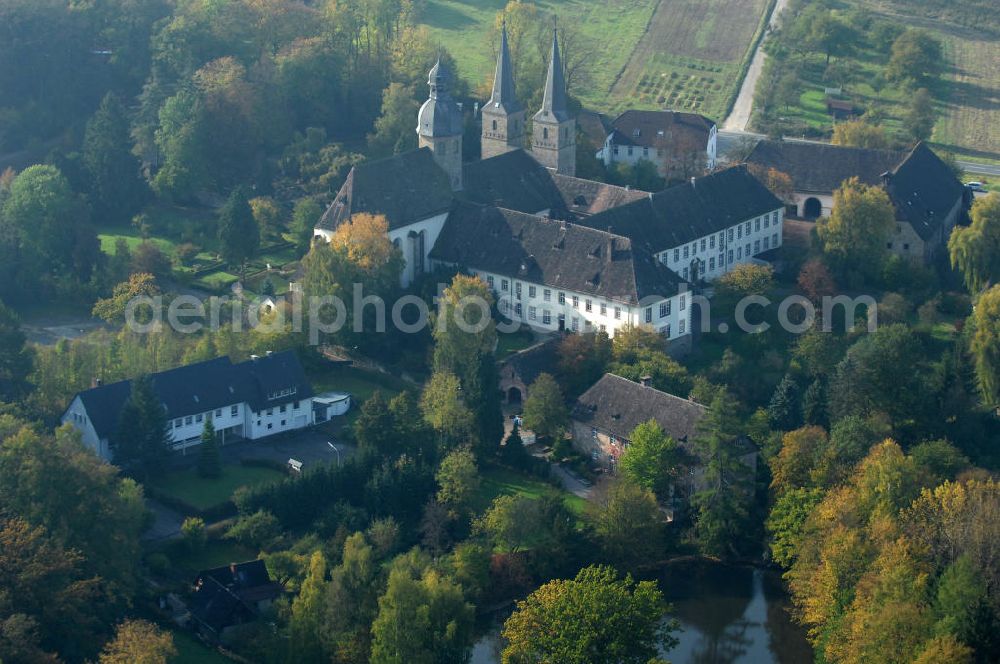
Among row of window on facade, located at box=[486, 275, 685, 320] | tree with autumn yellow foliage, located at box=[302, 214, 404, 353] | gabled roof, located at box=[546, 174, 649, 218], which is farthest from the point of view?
gabled roof, located at box=[546, 174, 649, 218]

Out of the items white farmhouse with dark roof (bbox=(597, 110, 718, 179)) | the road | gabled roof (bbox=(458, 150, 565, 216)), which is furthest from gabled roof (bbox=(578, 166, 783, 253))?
the road

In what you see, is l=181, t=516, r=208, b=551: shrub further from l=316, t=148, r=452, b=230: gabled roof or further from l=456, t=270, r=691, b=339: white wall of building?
l=316, t=148, r=452, b=230: gabled roof

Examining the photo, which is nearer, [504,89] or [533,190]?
[533,190]

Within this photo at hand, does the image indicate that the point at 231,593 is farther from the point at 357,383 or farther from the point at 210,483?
the point at 357,383

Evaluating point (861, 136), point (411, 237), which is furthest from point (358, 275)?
point (861, 136)

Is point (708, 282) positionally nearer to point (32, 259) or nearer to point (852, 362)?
point (852, 362)

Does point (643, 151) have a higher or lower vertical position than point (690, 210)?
lower
